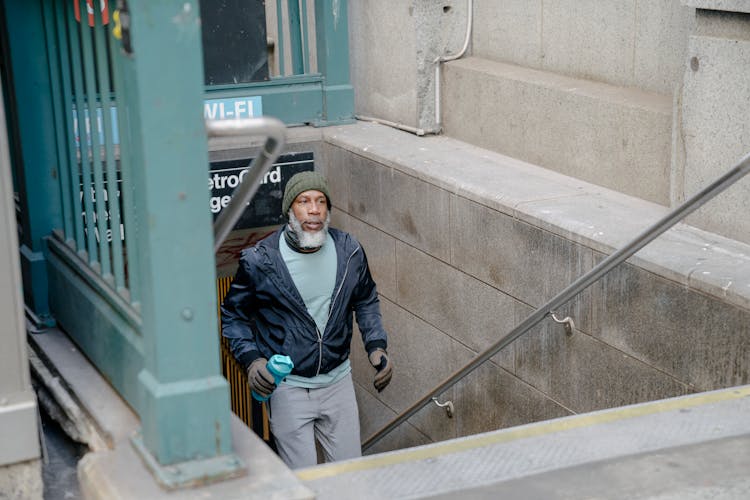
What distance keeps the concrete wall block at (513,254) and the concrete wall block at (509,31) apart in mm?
1408

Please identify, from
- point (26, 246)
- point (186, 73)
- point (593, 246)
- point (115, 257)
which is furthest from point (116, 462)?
point (593, 246)

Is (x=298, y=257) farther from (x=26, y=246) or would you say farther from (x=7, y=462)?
(x=7, y=462)

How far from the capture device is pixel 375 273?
8.11m

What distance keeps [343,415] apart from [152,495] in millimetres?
2768

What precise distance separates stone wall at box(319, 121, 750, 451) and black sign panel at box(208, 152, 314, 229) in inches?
11.8

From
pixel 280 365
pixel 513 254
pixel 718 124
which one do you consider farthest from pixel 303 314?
pixel 718 124

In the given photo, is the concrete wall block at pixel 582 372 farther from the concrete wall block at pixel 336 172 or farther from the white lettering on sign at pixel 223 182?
the white lettering on sign at pixel 223 182

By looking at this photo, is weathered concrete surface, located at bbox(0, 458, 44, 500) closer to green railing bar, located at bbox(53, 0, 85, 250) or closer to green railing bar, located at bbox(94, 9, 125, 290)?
green railing bar, located at bbox(94, 9, 125, 290)

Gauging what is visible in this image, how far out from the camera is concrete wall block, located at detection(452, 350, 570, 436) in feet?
20.5

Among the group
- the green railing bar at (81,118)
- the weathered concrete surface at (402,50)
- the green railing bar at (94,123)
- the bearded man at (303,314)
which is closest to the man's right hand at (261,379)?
the bearded man at (303,314)

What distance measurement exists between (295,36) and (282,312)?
11.8 ft

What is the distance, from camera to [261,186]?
8297 mm

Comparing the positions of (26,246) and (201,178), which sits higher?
(201,178)

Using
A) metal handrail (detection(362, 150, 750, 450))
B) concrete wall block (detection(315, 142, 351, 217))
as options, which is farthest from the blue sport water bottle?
concrete wall block (detection(315, 142, 351, 217))
